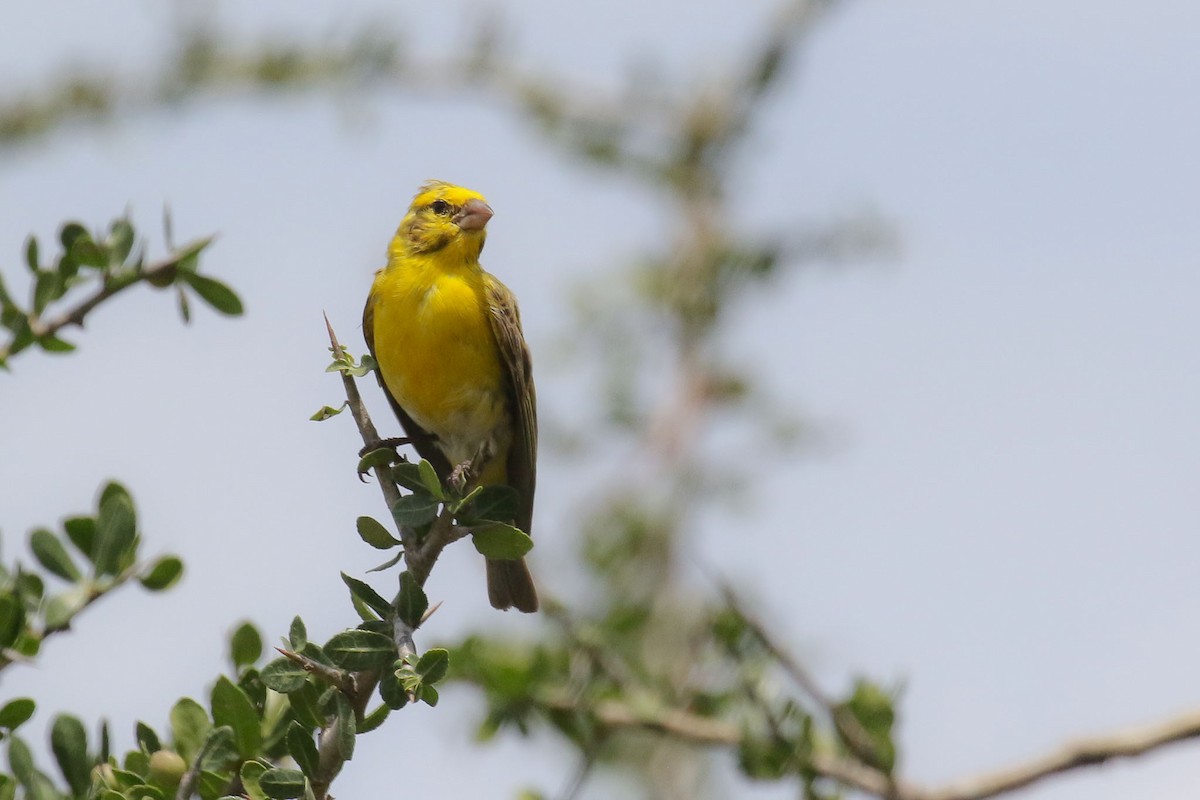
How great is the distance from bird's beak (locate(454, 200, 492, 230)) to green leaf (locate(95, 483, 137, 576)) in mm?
2712

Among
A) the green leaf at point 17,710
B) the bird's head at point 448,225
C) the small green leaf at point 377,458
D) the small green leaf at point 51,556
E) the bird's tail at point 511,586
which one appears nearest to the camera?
the green leaf at point 17,710

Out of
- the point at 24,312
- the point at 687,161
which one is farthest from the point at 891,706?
the point at 687,161

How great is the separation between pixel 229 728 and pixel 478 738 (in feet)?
4.91

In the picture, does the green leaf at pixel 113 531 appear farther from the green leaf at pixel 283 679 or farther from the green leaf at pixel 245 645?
the green leaf at pixel 283 679

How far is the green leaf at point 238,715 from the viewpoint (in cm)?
237

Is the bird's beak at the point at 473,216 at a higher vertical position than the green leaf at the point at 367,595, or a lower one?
lower

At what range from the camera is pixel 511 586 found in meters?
4.62

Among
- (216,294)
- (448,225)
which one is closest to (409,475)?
(216,294)

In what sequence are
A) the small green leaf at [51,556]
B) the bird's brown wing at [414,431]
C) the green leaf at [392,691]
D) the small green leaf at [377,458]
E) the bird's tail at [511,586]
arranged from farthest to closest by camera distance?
the bird's brown wing at [414,431]
the bird's tail at [511,586]
the small green leaf at [377,458]
the small green leaf at [51,556]
the green leaf at [392,691]

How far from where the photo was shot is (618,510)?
6.48 metres

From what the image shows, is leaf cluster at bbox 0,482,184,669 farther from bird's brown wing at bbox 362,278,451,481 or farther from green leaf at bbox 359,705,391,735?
bird's brown wing at bbox 362,278,451,481

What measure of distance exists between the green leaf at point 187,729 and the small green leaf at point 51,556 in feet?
1.01

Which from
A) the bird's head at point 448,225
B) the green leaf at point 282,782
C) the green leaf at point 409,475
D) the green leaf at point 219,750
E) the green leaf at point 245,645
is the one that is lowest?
the bird's head at point 448,225

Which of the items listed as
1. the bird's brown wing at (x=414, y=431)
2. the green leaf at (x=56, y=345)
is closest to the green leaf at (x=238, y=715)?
the green leaf at (x=56, y=345)
